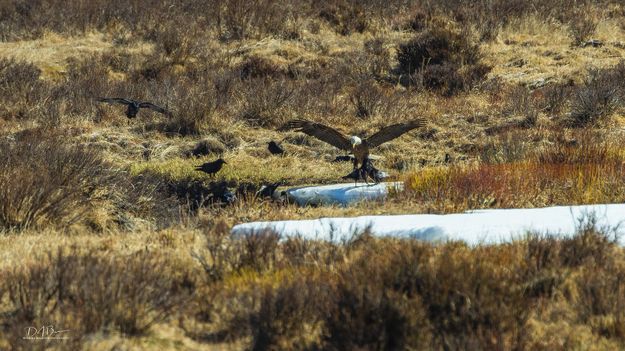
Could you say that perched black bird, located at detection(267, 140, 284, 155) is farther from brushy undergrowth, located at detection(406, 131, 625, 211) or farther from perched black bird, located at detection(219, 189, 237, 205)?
brushy undergrowth, located at detection(406, 131, 625, 211)

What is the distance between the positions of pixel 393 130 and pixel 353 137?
1.46 feet

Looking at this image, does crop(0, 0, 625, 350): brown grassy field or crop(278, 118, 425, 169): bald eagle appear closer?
crop(0, 0, 625, 350): brown grassy field

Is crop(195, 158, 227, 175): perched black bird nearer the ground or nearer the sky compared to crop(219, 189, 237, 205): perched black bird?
nearer the ground

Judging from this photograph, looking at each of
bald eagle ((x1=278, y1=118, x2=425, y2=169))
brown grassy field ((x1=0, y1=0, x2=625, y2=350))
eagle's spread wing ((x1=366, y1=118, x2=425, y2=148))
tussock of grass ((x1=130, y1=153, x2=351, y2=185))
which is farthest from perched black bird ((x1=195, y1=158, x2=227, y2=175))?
eagle's spread wing ((x1=366, y1=118, x2=425, y2=148))

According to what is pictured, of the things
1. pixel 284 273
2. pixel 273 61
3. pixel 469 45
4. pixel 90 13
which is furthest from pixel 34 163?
pixel 90 13

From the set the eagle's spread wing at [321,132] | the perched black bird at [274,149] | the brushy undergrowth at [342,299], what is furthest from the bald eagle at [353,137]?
the brushy undergrowth at [342,299]

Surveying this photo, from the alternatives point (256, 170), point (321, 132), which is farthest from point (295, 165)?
point (321, 132)

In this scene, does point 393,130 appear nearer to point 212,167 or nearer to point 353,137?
point 353,137

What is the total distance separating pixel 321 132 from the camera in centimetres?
963

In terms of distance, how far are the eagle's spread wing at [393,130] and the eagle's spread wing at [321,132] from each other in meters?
0.32

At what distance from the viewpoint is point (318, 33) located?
19594 millimetres

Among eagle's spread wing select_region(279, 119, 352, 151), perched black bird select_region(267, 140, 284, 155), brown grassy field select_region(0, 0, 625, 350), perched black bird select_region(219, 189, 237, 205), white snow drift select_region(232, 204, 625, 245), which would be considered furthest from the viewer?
perched black bird select_region(267, 140, 284, 155)

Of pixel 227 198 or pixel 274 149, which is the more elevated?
pixel 227 198

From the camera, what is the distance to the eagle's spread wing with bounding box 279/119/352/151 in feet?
30.9
